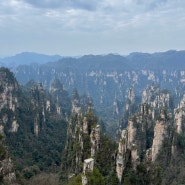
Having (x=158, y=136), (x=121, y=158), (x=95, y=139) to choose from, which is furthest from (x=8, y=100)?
(x=121, y=158)

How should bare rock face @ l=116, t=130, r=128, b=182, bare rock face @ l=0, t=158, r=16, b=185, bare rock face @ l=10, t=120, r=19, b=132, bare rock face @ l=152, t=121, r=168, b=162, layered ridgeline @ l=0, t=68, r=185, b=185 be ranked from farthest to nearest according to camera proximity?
1. bare rock face @ l=10, t=120, r=19, b=132
2. bare rock face @ l=152, t=121, r=168, b=162
3. layered ridgeline @ l=0, t=68, r=185, b=185
4. bare rock face @ l=116, t=130, r=128, b=182
5. bare rock face @ l=0, t=158, r=16, b=185

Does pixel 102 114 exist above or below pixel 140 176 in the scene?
below

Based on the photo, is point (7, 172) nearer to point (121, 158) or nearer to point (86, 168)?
point (86, 168)

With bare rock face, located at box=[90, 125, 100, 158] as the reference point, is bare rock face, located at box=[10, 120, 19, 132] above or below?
below

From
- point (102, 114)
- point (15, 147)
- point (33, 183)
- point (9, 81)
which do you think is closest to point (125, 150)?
point (33, 183)

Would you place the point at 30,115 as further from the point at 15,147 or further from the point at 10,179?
the point at 10,179

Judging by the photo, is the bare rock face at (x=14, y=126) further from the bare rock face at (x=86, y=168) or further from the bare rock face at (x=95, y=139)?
the bare rock face at (x=86, y=168)

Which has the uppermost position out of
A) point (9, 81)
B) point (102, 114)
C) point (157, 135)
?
point (9, 81)

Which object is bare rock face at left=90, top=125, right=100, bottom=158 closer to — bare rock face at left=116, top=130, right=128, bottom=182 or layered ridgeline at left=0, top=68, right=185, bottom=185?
layered ridgeline at left=0, top=68, right=185, bottom=185

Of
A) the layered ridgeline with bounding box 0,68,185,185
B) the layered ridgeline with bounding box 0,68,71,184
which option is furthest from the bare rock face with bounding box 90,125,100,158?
the layered ridgeline with bounding box 0,68,71,184

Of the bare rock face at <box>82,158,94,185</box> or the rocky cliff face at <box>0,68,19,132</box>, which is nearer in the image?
the bare rock face at <box>82,158,94,185</box>

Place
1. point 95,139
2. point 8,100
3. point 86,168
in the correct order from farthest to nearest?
point 8,100 → point 95,139 → point 86,168
